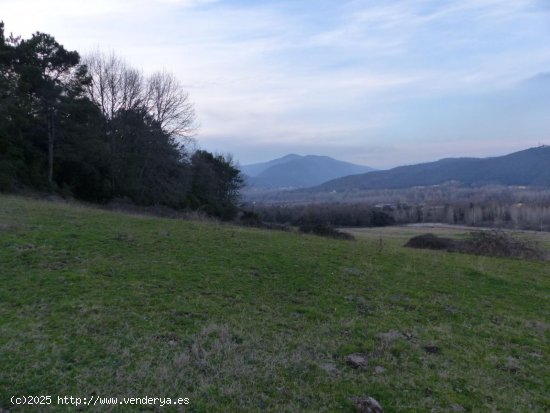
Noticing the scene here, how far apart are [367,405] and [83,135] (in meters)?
31.2

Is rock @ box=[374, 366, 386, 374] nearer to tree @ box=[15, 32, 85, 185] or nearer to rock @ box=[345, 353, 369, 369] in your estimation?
rock @ box=[345, 353, 369, 369]

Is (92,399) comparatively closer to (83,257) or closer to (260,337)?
(260,337)

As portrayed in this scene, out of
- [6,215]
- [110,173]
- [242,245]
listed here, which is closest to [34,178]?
[110,173]

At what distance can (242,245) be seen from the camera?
46.8ft

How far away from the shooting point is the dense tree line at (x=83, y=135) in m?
28.9

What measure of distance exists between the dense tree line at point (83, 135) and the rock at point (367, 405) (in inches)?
996

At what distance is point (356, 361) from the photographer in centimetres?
614

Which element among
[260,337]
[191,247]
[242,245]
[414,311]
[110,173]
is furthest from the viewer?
[110,173]

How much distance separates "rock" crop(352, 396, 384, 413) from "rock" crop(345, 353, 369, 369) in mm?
997

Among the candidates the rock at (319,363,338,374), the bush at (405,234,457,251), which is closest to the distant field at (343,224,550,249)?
the bush at (405,234,457,251)

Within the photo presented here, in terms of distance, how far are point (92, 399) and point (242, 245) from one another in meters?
9.63

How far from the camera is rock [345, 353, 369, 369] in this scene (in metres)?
6.07

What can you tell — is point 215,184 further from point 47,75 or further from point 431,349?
point 431,349

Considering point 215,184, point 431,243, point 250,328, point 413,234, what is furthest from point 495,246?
point 215,184
